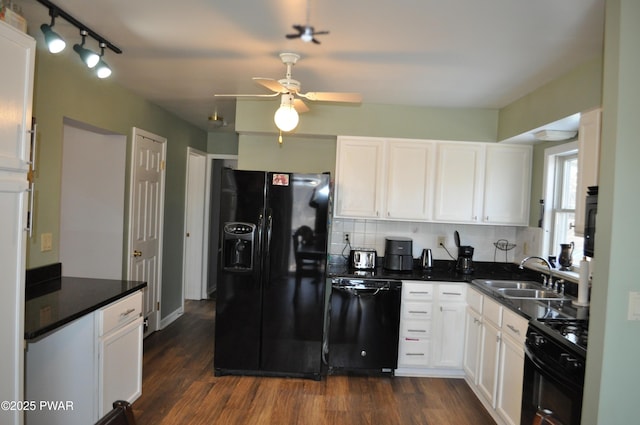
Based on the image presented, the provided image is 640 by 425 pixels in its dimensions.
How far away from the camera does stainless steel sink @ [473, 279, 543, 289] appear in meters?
3.40

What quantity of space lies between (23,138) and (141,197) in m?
2.38

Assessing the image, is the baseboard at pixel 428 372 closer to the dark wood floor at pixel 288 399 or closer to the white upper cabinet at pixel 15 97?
the dark wood floor at pixel 288 399

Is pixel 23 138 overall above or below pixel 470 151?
below

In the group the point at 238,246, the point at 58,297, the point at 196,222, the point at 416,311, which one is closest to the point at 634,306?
the point at 416,311

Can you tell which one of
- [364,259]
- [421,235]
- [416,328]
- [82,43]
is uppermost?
[82,43]

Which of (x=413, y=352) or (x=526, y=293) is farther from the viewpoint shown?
(x=413, y=352)

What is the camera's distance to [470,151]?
3.79m

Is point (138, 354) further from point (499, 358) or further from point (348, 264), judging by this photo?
point (499, 358)

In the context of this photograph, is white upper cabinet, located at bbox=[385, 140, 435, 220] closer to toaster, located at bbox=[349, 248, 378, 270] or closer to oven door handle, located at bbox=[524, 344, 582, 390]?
toaster, located at bbox=[349, 248, 378, 270]

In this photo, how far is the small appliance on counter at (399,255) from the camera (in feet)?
12.3

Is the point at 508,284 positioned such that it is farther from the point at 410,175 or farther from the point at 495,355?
the point at 410,175

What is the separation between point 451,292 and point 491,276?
48cm

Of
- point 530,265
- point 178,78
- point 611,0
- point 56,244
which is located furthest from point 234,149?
point 611,0

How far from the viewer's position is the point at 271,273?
338 cm
